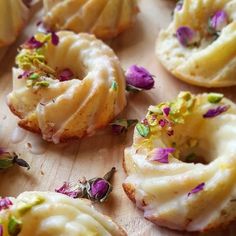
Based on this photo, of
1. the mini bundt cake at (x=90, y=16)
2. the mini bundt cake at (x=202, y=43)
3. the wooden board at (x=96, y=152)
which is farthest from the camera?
the mini bundt cake at (x=90, y=16)

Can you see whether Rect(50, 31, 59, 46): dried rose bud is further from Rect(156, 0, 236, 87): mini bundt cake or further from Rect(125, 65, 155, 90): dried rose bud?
Rect(156, 0, 236, 87): mini bundt cake

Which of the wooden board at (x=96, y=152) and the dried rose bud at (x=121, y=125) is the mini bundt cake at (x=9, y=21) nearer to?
the wooden board at (x=96, y=152)

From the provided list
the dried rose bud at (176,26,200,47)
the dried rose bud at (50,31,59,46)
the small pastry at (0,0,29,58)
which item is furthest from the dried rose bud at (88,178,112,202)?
the small pastry at (0,0,29,58)

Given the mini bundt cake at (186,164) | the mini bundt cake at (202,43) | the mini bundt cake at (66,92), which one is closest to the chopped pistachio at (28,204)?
the mini bundt cake at (186,164)

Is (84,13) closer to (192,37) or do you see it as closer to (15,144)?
(192,37)

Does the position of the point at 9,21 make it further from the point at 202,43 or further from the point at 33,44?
the point at 202,43

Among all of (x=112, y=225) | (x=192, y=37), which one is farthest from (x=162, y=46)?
(x=112, y=225)
